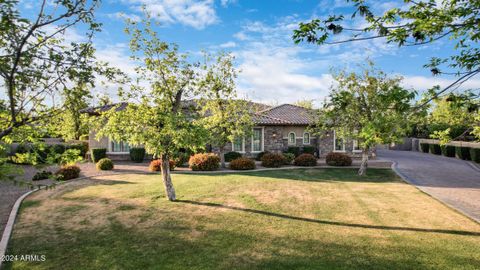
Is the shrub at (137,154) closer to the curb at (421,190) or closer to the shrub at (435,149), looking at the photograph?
the curb at (421,190)

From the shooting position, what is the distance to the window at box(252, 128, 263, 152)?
26156 mm

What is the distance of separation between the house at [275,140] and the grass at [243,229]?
10222 mm

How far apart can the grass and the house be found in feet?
33.5

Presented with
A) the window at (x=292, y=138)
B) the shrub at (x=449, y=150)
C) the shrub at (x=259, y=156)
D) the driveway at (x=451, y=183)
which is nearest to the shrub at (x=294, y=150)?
the window at (x=292, y=138)

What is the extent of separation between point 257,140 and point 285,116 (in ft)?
15.4

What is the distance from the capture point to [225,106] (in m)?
20.2

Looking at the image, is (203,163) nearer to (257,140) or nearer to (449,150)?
(257,140)

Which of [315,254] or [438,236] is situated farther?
[438,236]

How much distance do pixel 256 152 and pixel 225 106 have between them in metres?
7.45

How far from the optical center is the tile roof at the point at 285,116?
26203 mm

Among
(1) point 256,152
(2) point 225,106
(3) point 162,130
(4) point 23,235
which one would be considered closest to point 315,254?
(3) point 162,130

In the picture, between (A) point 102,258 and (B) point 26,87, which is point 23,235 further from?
(B) point 26,87

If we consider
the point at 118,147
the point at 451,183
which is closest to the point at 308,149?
the point at 451,183

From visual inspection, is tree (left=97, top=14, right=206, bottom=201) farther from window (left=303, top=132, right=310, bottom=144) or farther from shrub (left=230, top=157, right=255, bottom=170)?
window (left=303, top=132, right=310, bottom=144)
